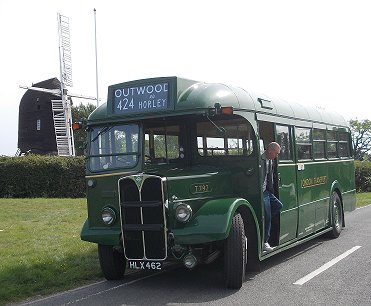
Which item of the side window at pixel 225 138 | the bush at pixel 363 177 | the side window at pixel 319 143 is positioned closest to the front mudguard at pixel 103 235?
the side window at pixel 225 138

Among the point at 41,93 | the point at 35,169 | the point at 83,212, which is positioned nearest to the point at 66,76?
the point at 41,93

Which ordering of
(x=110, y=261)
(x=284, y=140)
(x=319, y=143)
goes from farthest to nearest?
(x=319, y=143) < (x=284, y=140) < (x=110, y=261)

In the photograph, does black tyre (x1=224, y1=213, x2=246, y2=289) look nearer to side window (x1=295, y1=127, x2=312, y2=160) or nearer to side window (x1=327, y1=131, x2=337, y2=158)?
side window (x1=295, y1=127, x2=312, y2=160)

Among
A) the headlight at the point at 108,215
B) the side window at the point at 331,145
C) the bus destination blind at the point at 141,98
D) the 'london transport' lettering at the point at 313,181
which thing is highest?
the bus destination blind at the point at 141,98

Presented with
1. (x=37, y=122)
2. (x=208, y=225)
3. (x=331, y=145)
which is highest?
(x=37, y=122)

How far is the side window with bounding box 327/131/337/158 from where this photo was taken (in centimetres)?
1180

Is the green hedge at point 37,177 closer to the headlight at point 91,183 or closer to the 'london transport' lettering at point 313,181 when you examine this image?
the 'london transport' lettering at point 313,181

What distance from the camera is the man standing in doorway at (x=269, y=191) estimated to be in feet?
26.5

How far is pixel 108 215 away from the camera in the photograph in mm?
7410

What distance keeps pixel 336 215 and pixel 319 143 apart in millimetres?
1911

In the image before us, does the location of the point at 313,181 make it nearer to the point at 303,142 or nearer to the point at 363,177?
the point at 303,142

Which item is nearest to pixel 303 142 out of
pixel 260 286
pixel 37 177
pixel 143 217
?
pixel 260 286

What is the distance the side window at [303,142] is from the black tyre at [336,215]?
6.15 feet

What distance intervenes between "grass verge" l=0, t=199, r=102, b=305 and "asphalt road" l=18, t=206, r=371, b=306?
0.52 meters
